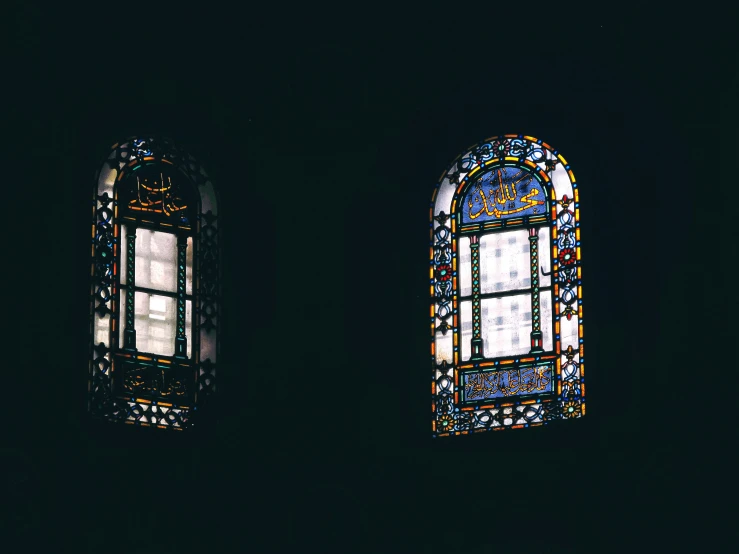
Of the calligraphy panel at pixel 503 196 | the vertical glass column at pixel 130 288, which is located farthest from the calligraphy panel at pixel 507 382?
the vertical glass column at pixel 130 288

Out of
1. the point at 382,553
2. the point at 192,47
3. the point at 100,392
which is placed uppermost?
the point at 192,47

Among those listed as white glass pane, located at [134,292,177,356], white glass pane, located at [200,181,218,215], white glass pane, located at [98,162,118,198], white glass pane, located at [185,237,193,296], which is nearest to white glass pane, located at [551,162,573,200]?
white glass pane, located at [200,181,218,215]

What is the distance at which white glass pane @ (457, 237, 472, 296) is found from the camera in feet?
47.0

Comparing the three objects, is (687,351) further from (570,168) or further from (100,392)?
(100,392)

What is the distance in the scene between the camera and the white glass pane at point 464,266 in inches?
564

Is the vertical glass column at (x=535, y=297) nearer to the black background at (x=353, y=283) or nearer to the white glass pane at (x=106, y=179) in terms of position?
the black background at (x=353, y=283)

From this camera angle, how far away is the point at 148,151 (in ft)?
47.0

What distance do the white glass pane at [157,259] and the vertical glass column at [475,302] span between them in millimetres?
1932

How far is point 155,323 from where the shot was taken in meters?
14.1

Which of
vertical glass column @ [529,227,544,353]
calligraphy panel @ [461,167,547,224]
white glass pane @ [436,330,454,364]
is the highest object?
calligraphy panel @ [461,167,547,224]

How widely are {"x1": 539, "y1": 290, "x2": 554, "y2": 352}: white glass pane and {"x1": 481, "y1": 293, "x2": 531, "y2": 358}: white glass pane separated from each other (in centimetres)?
9

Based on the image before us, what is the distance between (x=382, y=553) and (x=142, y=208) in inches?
107

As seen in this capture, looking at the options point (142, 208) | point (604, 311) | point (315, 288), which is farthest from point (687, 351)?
point (142, 208)

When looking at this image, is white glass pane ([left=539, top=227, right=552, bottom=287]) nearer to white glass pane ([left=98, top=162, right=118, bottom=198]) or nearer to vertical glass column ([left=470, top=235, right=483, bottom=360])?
vertical glass column ([left=470, top=235, right=483, bottom=360])
